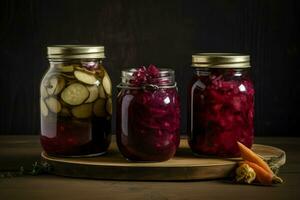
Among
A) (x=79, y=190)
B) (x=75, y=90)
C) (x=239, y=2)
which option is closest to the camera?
(x=79, y=190)

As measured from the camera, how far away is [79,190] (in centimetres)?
108

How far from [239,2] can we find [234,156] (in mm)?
509

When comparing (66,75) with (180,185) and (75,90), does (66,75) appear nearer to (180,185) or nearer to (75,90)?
(75,90)

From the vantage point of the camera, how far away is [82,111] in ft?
3.99

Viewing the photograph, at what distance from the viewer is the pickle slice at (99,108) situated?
1.23 m

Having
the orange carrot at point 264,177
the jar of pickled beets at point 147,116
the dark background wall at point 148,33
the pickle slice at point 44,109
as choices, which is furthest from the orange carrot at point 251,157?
the dark background wall at point 148,33

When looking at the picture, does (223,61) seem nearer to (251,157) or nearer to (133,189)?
(251,157)

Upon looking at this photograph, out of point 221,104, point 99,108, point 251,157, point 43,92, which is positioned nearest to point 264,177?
point 251,157

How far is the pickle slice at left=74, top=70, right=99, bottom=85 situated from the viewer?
48.1 inches

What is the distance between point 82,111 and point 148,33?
0.46 meters

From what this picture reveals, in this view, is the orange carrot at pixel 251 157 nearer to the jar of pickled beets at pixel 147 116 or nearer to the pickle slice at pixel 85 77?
the jar of pickled beets at pixel 147 116

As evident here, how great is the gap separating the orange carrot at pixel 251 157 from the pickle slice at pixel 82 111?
0.94 ft

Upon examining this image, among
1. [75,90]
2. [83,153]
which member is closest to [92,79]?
[75,90]

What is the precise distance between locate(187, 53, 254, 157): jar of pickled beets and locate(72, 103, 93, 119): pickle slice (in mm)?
198
